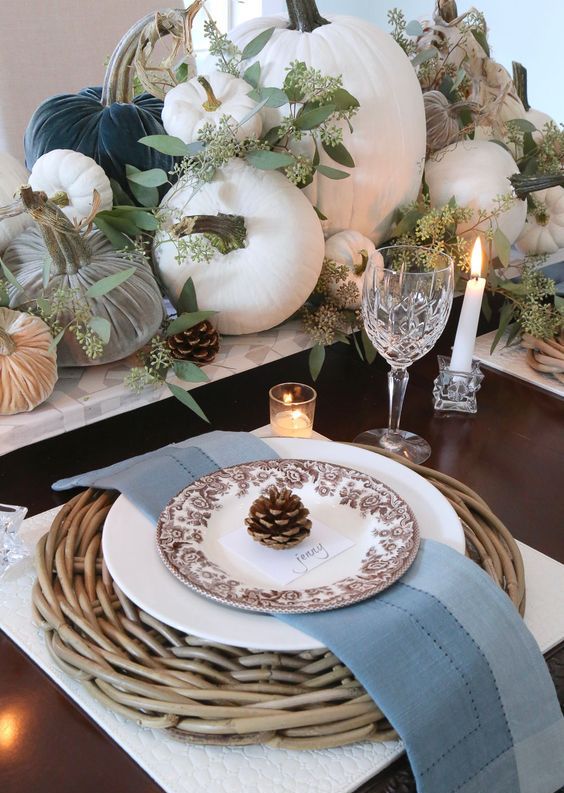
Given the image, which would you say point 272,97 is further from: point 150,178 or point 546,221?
point 546,221

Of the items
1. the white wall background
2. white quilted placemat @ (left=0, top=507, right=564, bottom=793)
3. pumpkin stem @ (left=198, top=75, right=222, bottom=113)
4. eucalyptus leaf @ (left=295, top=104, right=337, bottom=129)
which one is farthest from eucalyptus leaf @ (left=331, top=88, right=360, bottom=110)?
the white wall background

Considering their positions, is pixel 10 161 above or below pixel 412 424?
above

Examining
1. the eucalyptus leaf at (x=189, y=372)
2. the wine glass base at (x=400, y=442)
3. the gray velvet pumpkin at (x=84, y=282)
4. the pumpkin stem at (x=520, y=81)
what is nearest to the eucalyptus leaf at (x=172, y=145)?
the gray velvet pumpkin at (x=84, y=282)

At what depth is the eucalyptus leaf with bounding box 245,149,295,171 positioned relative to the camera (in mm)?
951

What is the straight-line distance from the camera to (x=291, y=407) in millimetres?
877

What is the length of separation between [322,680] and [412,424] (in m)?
0.45

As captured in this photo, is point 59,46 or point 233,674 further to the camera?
point 59,46

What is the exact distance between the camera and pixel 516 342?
1151 mm

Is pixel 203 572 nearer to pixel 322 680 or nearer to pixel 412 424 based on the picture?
pixel 322 680

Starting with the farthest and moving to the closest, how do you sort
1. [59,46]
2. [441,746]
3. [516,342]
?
[59,46] → [516,342] → [441,746]

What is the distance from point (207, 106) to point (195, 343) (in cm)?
26

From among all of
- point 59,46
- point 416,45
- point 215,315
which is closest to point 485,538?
point 215,315

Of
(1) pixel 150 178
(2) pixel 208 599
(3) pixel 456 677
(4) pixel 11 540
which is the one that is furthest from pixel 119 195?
(3) pixel 456 677

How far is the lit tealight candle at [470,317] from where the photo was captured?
960 millimetres
